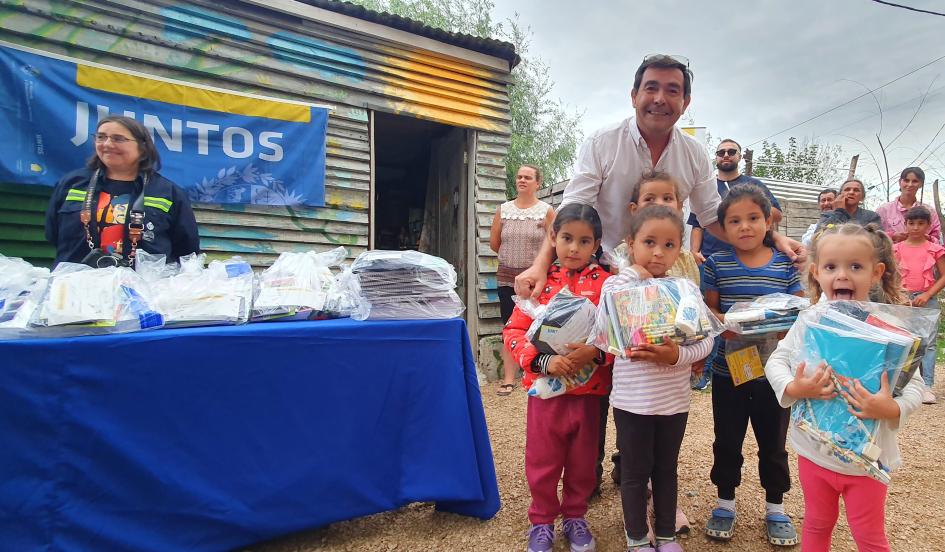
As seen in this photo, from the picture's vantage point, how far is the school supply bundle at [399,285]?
2062 mm

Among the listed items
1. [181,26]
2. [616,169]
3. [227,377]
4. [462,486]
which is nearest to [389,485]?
[462,486]

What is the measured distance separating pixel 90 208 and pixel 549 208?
328 centimetres

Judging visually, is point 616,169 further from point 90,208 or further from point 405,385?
point 90,208

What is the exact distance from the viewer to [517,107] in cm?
1567

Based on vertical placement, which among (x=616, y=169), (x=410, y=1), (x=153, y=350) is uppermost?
(x=410, y=1)

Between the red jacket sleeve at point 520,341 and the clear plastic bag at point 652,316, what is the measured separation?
0.30 m

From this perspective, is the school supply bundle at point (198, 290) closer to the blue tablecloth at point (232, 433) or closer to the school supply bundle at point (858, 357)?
the blue tablecloth at point (232, 433)

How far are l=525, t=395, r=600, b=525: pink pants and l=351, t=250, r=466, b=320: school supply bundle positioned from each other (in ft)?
2.19

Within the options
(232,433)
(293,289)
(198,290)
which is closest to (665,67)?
(293,289)

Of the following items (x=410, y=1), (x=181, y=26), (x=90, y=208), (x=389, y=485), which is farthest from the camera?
(x=410, y=1)

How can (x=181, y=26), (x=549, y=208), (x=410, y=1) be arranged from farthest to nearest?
(x=410, y=1) → (x=549, y=208) → (x=181, y=26)

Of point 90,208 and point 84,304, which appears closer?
point 84,304

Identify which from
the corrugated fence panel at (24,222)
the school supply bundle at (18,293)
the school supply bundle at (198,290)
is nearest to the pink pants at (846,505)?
the school supply bundle at (198,290)

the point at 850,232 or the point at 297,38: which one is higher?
the point at 297,38
